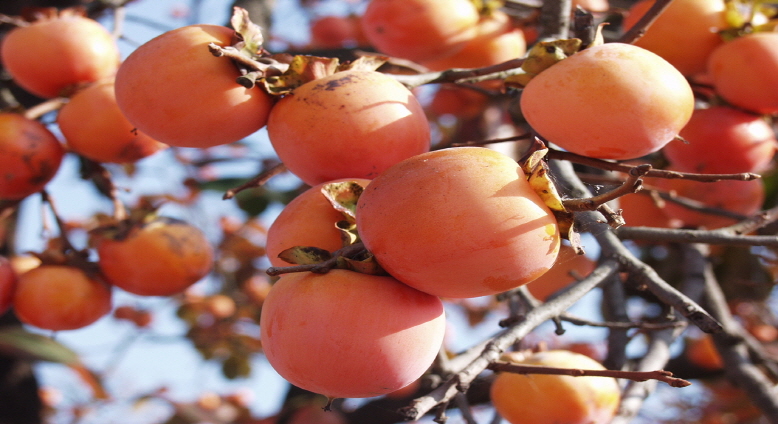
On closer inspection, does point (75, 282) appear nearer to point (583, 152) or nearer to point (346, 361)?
point (346, 361)

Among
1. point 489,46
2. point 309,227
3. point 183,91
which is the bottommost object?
point 489,46

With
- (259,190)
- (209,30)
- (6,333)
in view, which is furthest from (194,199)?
(209,30)

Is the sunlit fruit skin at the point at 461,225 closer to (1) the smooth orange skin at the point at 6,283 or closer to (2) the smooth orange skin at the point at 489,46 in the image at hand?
(2) the smooth orange skin at the point at 489,46

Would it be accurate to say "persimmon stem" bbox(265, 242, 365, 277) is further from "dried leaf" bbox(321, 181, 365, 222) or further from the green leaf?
the green leaf

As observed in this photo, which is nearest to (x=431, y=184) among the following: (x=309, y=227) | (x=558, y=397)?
(x=309, y=227)

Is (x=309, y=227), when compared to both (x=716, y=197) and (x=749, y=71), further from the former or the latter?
(x=716, y=197)

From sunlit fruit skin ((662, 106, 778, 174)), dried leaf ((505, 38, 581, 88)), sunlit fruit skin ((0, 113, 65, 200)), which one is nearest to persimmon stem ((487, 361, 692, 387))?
dried leaf ((505, 38, 581, 88))
